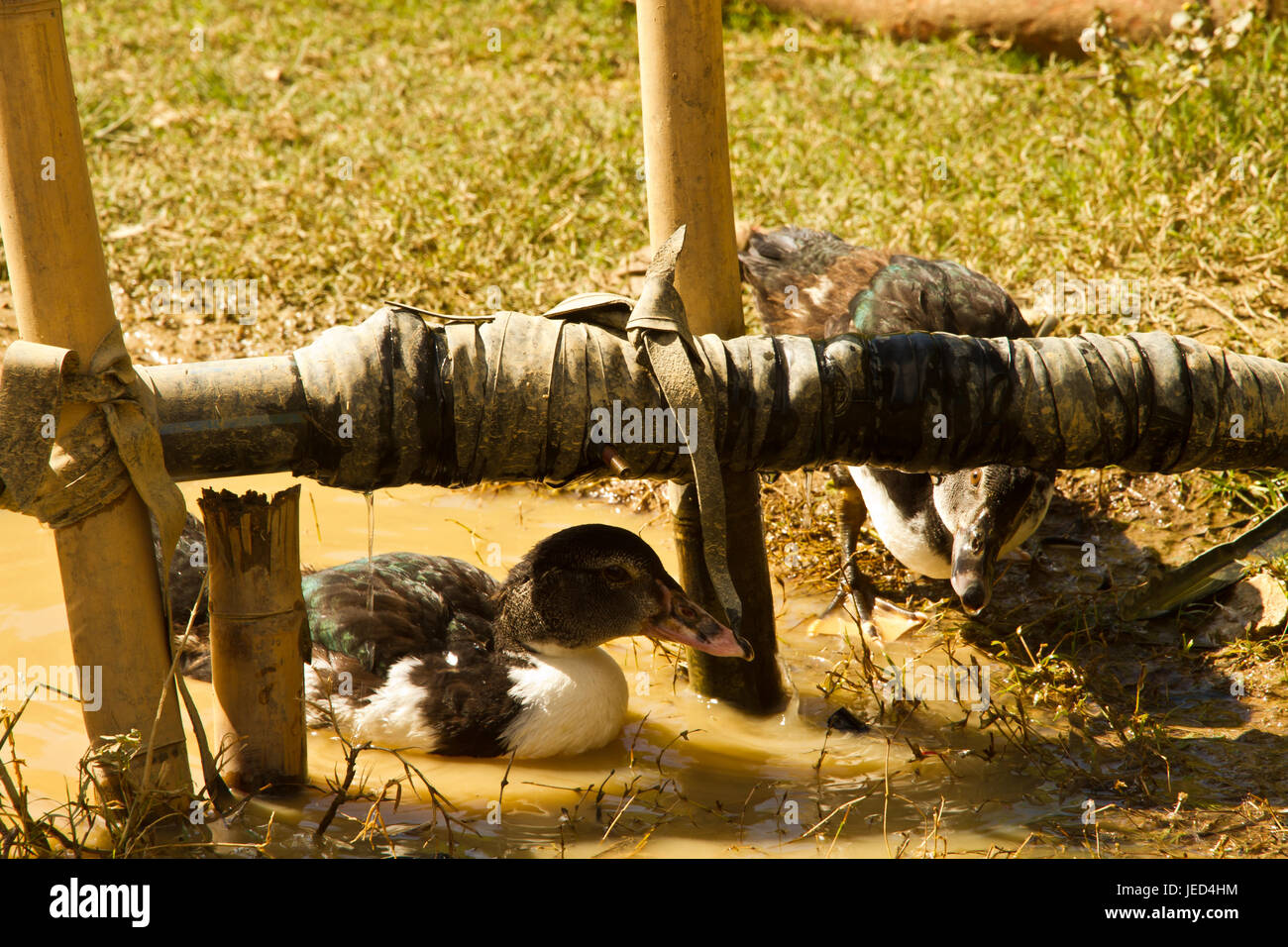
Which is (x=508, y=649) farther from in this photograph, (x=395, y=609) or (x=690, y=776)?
(x=690, y=776)

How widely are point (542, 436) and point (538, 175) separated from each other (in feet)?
14.2

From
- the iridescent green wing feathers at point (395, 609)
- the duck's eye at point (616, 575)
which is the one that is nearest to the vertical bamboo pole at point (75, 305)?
the iridescent green wing feathers at point (395, 609)

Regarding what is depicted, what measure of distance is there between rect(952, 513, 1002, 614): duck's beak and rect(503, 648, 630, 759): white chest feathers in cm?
123

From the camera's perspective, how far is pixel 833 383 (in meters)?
3.45

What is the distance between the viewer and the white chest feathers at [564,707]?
157 inches

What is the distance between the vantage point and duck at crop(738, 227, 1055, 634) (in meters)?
4.43

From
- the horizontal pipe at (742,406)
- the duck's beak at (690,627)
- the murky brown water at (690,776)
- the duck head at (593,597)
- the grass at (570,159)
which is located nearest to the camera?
the horizontal pipe at (742,406)

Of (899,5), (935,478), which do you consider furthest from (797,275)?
(899,5)

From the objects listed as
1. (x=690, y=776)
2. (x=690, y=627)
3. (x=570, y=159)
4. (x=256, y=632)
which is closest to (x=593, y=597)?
A: (x=690, y=627)

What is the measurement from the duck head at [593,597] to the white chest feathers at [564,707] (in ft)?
0.31

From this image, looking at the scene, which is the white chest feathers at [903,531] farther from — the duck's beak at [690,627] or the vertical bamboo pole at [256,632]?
the vertical bamboo pole at [256,632]

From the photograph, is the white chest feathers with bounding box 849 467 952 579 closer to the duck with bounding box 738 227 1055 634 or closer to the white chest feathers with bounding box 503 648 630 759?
the duck with bounding box 738 227 1055 634

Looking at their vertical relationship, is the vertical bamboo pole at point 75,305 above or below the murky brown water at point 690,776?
above

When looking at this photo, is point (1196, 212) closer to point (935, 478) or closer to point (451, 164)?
point (935, 478)
